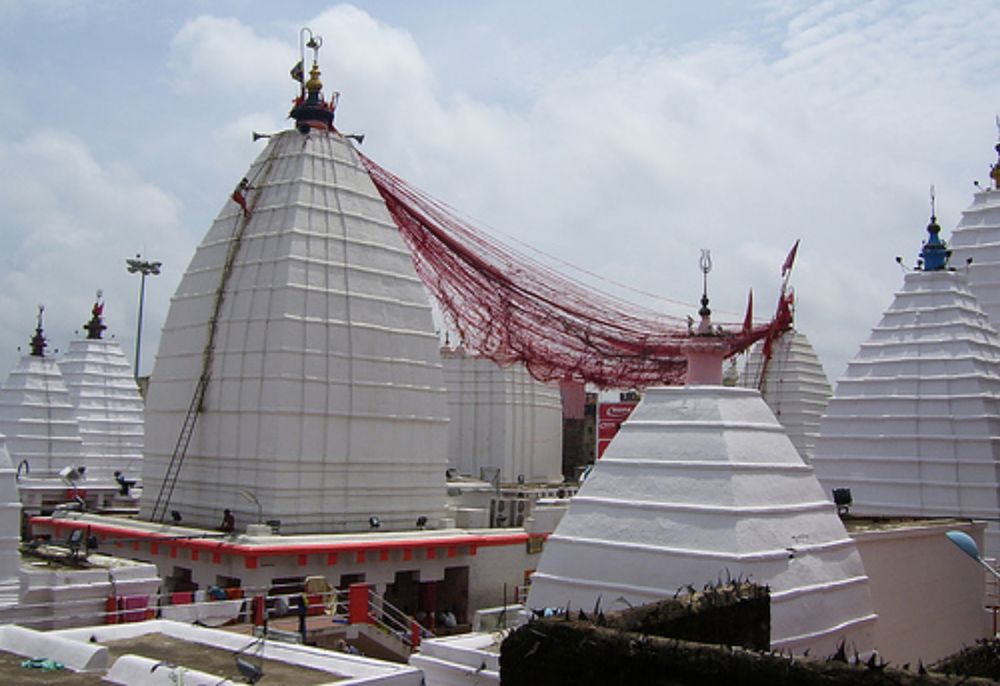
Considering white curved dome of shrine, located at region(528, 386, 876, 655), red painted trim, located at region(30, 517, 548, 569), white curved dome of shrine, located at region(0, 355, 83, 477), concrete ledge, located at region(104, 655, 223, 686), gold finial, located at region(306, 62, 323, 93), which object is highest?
gold finial, located at region(306, 62, 323, 93)

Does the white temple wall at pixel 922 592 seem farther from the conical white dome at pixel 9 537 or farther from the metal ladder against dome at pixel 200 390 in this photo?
the metal ladder against dome at pixel 200 390

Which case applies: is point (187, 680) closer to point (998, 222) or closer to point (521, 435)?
point (998, 222)

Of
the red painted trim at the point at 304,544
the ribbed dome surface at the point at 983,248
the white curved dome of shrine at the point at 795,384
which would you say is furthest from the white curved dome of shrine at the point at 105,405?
the ribbed dome surface at the point at 983,248

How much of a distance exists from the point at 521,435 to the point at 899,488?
68.1ft

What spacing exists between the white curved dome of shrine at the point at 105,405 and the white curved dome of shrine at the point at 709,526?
33.0 metres

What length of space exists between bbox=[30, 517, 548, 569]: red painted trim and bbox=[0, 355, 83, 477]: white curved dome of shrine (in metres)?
11.2

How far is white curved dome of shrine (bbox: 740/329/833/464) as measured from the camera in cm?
4116

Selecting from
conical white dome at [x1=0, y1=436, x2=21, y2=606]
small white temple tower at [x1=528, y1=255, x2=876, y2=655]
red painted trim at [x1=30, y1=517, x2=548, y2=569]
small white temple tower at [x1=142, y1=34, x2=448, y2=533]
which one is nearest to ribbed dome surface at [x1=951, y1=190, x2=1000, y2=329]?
red painted trim at [x1=30, y1=517, x2=548, y2=569]

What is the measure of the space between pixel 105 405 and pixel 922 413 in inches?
1323

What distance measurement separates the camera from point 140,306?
2422 inches

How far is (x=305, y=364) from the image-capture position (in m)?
26.5

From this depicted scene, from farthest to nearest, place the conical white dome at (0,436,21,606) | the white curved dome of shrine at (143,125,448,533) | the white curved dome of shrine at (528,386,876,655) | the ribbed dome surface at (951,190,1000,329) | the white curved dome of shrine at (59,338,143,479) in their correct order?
the white curved dome of shrine at (59,338,143,479), the ribbed dome surface at (951,190,1000,329), the white curved dome of shrine at (143,125,448,533), the conical white dome at (0,436,21,606), the white curved dome of shrine at (528,386,876,655)

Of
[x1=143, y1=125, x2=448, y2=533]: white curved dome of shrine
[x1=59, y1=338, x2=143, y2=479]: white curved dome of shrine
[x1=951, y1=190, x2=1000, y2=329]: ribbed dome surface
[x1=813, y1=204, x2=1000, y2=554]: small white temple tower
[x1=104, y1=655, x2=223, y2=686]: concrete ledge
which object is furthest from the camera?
[x1=59, y1=338, x2=143, y2=479]: white curved dome of shrine

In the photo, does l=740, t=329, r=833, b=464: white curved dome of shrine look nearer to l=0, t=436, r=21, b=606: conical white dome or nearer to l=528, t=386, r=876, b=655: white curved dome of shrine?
l=528, t=386, r=876, b=655: white curved dome of shrine
